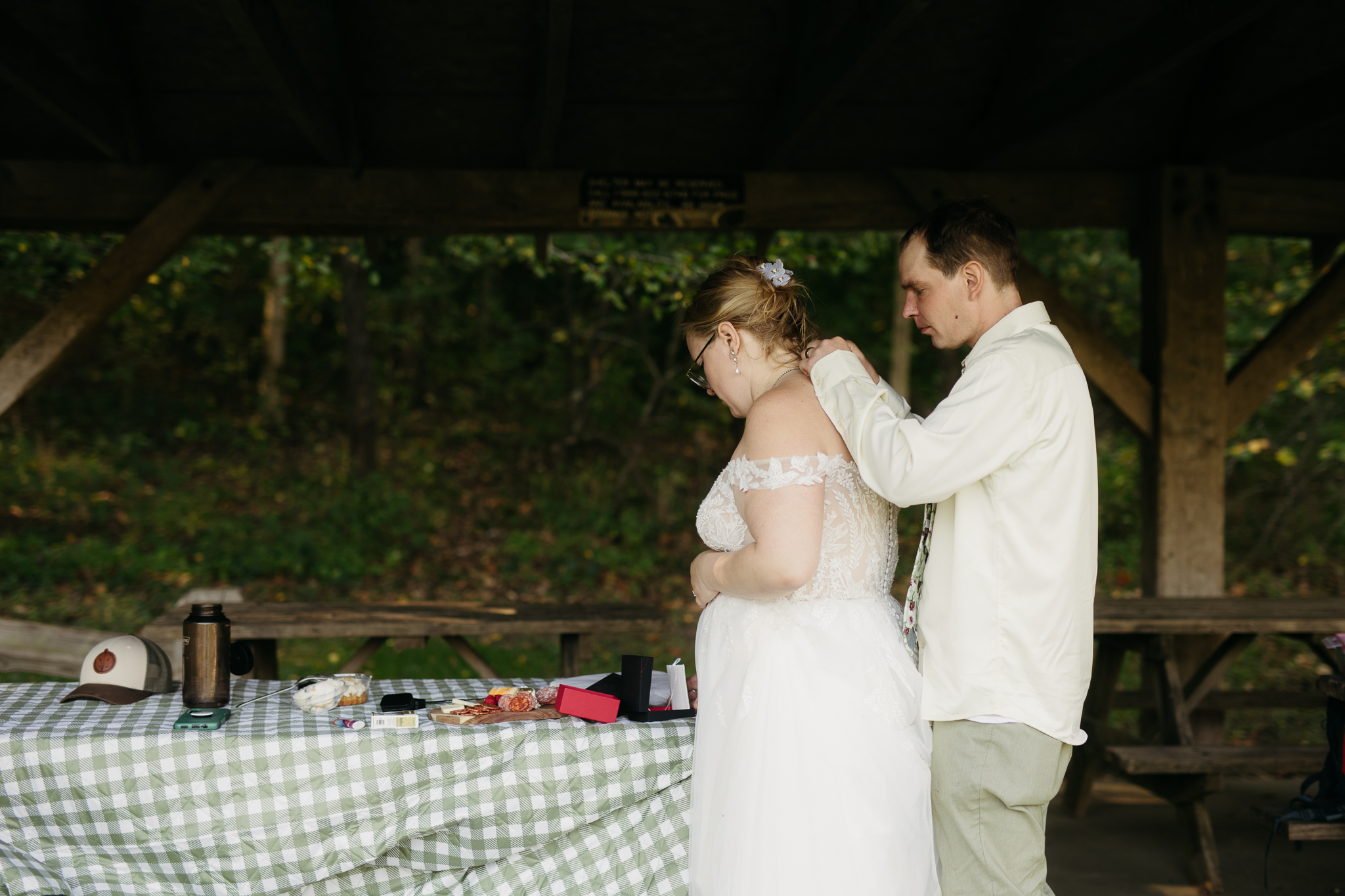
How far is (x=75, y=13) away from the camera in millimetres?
3701

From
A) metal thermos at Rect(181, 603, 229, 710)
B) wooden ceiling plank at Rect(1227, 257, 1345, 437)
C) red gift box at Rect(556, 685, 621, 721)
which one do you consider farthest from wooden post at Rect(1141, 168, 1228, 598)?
metal thermos at Rect(181, 603, 229, 710)

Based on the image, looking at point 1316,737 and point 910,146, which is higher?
point 910,146

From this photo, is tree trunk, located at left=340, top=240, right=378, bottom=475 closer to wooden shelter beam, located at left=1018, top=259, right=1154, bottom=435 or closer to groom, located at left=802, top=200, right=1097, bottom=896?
wooden shelter beam, located at left=1018, top=259, right=1154, bottom=435

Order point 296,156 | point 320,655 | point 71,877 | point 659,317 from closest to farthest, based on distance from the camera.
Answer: point 71,877 → point 296,156 → point 320,655 → point 659,317

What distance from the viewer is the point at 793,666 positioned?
2.06 metres

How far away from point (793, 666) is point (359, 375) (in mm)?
9679

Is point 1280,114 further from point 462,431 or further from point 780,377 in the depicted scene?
point 462,431

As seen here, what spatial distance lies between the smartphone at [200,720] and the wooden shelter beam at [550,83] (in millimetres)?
2237

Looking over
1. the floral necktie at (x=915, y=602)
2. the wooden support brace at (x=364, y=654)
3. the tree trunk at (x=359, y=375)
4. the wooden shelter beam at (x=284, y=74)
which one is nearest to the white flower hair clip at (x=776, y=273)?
the floral necktie at (x=915, y=602)

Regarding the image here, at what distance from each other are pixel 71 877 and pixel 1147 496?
4.41 meters

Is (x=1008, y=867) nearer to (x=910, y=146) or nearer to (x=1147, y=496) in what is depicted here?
(x=1147, y=496)

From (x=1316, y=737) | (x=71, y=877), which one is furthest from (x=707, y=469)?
(x=71, y=877)

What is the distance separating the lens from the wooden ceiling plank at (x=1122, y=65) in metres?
2.84

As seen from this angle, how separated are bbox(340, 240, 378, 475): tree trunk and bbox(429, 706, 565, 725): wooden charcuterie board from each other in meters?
8.82
